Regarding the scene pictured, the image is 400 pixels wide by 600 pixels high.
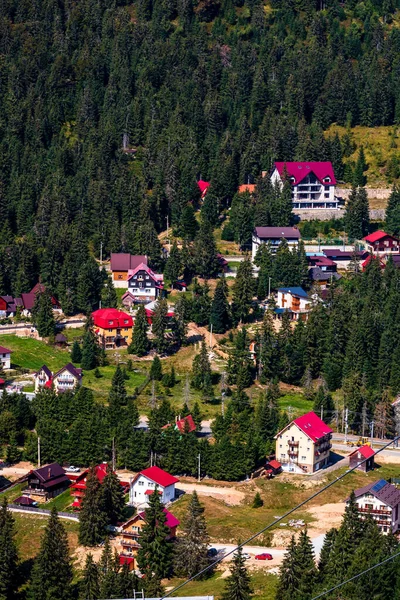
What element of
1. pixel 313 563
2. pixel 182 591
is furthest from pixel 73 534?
pixel 313 563

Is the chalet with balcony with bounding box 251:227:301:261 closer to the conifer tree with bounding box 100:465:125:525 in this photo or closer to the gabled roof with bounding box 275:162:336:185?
the gabled roof with bounding box 275:162:336:185

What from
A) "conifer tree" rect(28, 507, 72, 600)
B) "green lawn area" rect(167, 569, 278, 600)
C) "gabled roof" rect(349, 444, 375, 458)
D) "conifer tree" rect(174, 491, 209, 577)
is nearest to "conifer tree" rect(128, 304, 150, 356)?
"gabled roof" rect(349, 444, 375, 458)

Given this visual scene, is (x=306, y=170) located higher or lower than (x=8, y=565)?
higher

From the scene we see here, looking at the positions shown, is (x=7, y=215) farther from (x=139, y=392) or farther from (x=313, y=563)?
(x=313, y=563)

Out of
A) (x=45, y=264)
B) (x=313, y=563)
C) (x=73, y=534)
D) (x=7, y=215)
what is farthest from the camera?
(x=7, y=215)

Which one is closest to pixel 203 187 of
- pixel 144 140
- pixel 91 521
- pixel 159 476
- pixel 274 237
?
pixel 144 140

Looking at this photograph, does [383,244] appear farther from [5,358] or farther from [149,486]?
[149,486]
